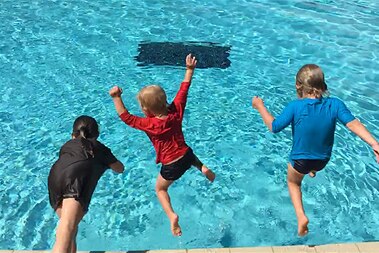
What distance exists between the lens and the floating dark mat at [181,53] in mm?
10555

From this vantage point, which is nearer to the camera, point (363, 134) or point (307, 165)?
point (363, 134)

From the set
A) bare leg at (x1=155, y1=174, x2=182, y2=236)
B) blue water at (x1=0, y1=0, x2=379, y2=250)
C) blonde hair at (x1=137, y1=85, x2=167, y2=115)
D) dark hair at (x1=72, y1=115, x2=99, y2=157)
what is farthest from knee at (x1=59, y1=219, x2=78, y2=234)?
blue water at (x1=0, y1=0, x2=379, y2=250)

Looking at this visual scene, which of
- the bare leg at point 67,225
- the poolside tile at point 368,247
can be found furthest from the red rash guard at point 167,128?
the poolside tile at point 368,247

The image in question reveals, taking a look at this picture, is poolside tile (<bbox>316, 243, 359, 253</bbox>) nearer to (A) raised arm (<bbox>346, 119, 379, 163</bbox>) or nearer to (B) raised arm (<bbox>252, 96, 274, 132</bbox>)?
(A) raised arm (<bbox>346, 119, 379, 163</bbox>)

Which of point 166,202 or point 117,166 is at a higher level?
point 117,166

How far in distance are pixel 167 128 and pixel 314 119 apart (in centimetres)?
135

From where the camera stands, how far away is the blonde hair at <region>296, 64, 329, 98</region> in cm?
437

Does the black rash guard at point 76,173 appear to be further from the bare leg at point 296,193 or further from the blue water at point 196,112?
the bare leg at point 296,193

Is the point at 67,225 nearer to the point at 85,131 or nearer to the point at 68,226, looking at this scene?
the point at 68,226

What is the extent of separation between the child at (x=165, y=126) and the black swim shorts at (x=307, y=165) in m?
0.89

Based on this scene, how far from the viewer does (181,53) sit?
11016mm

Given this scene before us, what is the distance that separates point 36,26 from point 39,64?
2.48 m

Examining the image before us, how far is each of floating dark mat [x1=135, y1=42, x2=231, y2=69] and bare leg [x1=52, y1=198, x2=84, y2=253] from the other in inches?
252

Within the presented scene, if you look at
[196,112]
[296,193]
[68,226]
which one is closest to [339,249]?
[296,193]
